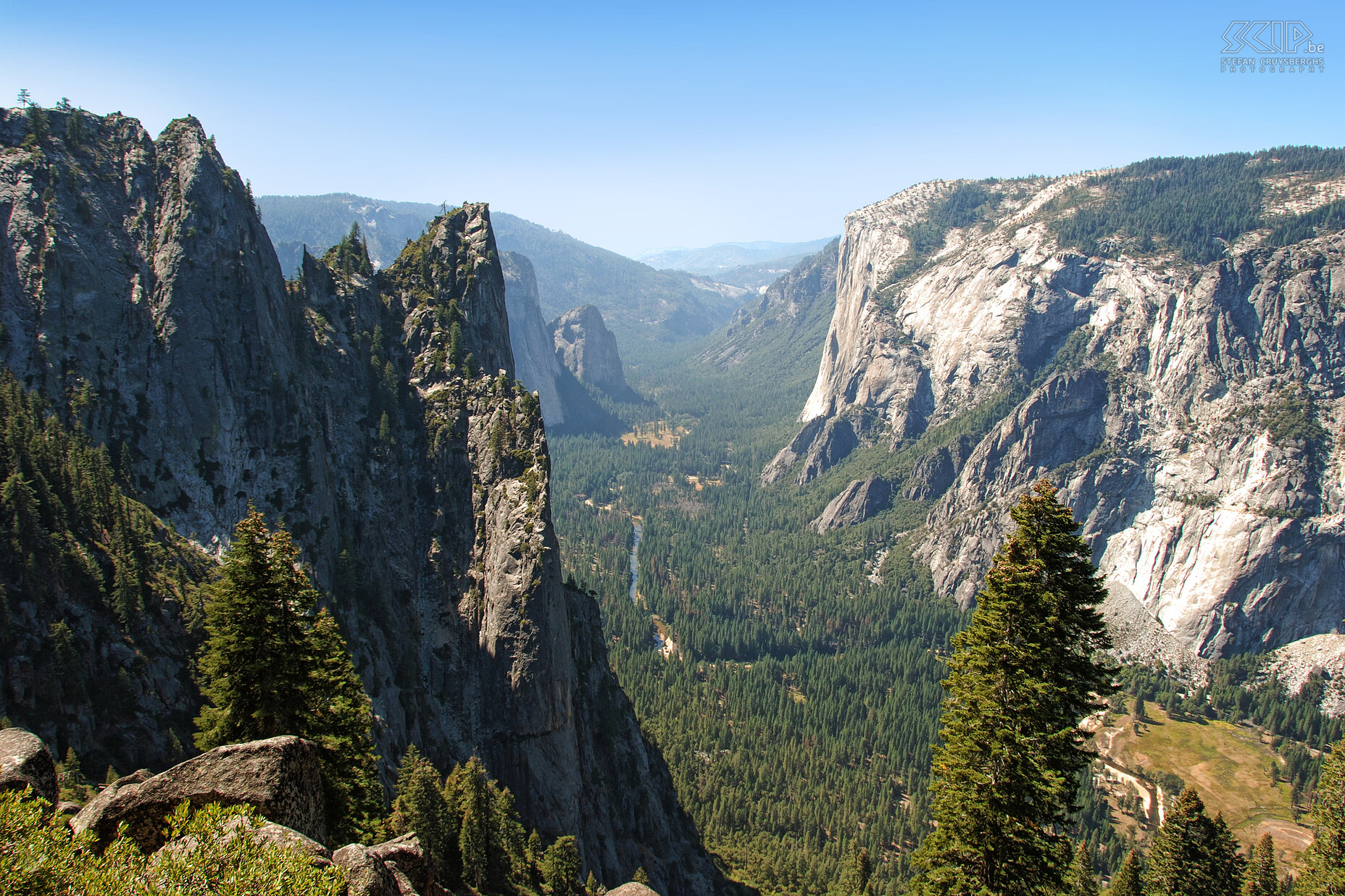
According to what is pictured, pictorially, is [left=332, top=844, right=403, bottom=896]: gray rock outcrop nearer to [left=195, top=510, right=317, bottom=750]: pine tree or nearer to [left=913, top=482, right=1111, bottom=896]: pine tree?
[left=195, top=510, right=317, bottom=750]: pine tree

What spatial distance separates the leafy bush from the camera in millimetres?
13969

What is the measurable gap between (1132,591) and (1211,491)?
2718 centimetres

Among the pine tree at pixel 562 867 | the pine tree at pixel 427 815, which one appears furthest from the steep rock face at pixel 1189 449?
the pine tree at pixel 427 815

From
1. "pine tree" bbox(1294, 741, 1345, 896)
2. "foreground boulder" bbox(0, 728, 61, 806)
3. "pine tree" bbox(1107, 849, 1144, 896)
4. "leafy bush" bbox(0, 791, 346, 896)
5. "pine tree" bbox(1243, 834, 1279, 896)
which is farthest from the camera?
"pine tree" bbox(1107, 849, 1144, 896)

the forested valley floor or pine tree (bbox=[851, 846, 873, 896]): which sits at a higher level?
pine tree (bbox=[851, 846, 873, 896])

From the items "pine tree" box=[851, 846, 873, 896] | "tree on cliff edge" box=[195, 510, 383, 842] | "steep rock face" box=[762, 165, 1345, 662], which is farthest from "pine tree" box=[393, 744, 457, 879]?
"steep rock face" box=[762, 165, 1345, 662]

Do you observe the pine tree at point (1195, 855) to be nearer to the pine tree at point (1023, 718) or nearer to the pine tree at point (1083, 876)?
the pine tree at point (1083, 876)

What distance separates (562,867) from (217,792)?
37.9 meters

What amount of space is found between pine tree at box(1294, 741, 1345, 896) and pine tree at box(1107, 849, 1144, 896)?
12357 mm

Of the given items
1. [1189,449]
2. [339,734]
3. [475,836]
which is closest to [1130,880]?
[475,836]

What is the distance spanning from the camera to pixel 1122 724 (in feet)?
410

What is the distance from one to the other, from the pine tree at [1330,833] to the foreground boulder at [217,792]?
140 feet

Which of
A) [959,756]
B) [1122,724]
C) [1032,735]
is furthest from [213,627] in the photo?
[1122,724]

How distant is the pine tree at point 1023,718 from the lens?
22328 millimetres
